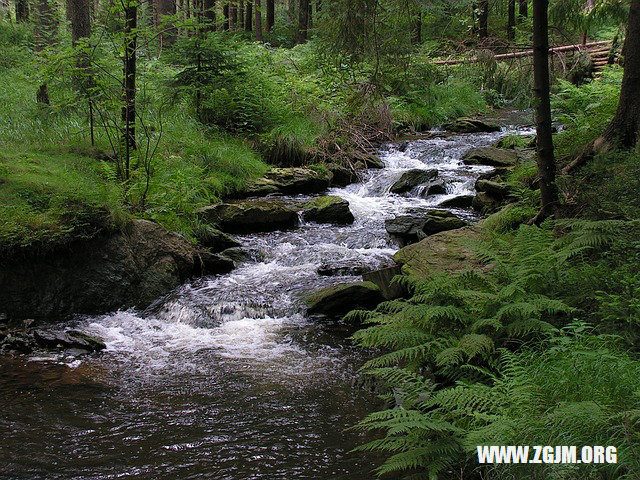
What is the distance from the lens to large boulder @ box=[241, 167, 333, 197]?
41.7 feet

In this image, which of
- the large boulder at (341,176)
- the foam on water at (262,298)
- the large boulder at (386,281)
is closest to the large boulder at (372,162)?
the large boulder at (341,176)

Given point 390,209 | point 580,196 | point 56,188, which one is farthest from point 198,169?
point 580,196

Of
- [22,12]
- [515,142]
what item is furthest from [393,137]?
[22,12]

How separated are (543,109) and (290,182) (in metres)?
7.40

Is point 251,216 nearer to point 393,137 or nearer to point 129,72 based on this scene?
point 129,72

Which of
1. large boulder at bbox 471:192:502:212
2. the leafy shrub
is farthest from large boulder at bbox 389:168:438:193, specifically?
the leafy shrub

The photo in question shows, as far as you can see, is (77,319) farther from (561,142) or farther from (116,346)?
(561,142)

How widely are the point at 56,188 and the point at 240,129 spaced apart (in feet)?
23.6

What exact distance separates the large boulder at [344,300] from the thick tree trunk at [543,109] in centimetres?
265

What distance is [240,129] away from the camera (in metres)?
14.3

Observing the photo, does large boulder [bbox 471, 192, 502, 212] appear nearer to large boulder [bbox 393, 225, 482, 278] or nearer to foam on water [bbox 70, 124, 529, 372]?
foam on water [bbox 70, 124, 529, 372]

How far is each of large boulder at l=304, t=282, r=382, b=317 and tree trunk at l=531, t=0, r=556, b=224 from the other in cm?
266

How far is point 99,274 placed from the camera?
7.64 meters

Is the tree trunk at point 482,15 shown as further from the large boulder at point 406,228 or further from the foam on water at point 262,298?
the foam on water at point 262,298
